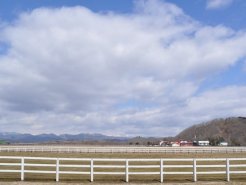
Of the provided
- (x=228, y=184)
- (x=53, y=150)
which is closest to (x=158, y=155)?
(x=53, y=150)

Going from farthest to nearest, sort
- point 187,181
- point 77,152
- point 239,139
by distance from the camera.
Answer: point 239,139 < point 77,152 < point 187,181

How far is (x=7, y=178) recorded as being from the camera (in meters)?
30.6

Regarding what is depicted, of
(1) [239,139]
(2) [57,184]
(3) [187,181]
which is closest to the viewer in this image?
(2) [57,184]

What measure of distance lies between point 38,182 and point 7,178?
3.09 metres

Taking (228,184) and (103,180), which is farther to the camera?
(103,180)

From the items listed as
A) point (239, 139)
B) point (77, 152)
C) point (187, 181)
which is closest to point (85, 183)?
point (187, 181)

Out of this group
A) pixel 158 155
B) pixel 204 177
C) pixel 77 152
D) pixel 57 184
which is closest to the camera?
pixel 57 184

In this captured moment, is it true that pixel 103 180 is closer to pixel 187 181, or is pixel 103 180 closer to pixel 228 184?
pixel 187 181

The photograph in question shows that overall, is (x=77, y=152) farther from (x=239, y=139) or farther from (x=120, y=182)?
(x=239, y=139)

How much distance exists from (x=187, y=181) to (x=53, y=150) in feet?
152

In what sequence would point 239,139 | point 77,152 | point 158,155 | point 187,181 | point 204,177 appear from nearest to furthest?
point 187,181 → point 204,177 → point 158,155 → point 77,152 → point 239,139

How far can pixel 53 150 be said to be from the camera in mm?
73938

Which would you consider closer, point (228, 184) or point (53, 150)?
point (228, 184)

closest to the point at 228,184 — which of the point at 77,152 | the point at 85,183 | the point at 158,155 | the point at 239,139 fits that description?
the point at 85,183
